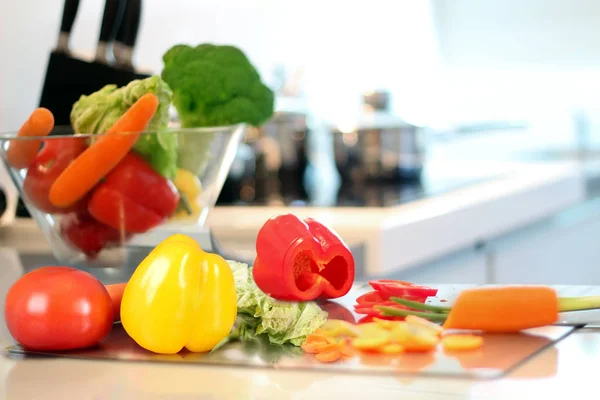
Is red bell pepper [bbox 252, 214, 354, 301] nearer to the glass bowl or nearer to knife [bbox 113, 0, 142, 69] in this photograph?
the glass bowl

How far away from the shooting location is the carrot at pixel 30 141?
0.93 m

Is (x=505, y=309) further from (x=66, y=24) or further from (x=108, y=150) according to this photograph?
(x=66, y=24)

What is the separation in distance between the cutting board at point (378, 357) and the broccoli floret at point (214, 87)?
49cm

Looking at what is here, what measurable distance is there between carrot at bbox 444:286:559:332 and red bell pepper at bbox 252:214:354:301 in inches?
6.9

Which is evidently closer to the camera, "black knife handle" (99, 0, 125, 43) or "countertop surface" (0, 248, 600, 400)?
"countertop surface" (0, 248, 600, 400)

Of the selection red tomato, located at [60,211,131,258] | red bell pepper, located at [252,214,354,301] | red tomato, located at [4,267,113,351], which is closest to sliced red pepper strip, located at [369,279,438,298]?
red bell pepper, located at [252,214,354,301]

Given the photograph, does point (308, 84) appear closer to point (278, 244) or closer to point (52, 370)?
point (278, 244)

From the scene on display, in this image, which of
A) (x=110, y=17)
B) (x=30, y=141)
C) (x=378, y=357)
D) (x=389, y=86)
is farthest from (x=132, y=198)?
(x=389, y=86)

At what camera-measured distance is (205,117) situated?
3.92 ft

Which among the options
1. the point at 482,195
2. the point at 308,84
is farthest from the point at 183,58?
the point at 308,84

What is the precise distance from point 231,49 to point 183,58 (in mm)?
68

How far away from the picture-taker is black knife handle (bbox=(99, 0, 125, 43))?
4.79ft

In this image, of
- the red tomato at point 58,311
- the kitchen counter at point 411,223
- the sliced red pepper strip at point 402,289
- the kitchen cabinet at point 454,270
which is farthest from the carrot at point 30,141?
the kitchen cabinet at point 454,270

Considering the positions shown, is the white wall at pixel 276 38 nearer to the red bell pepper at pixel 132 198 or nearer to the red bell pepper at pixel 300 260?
the red bell pepper at pixel 132 198
